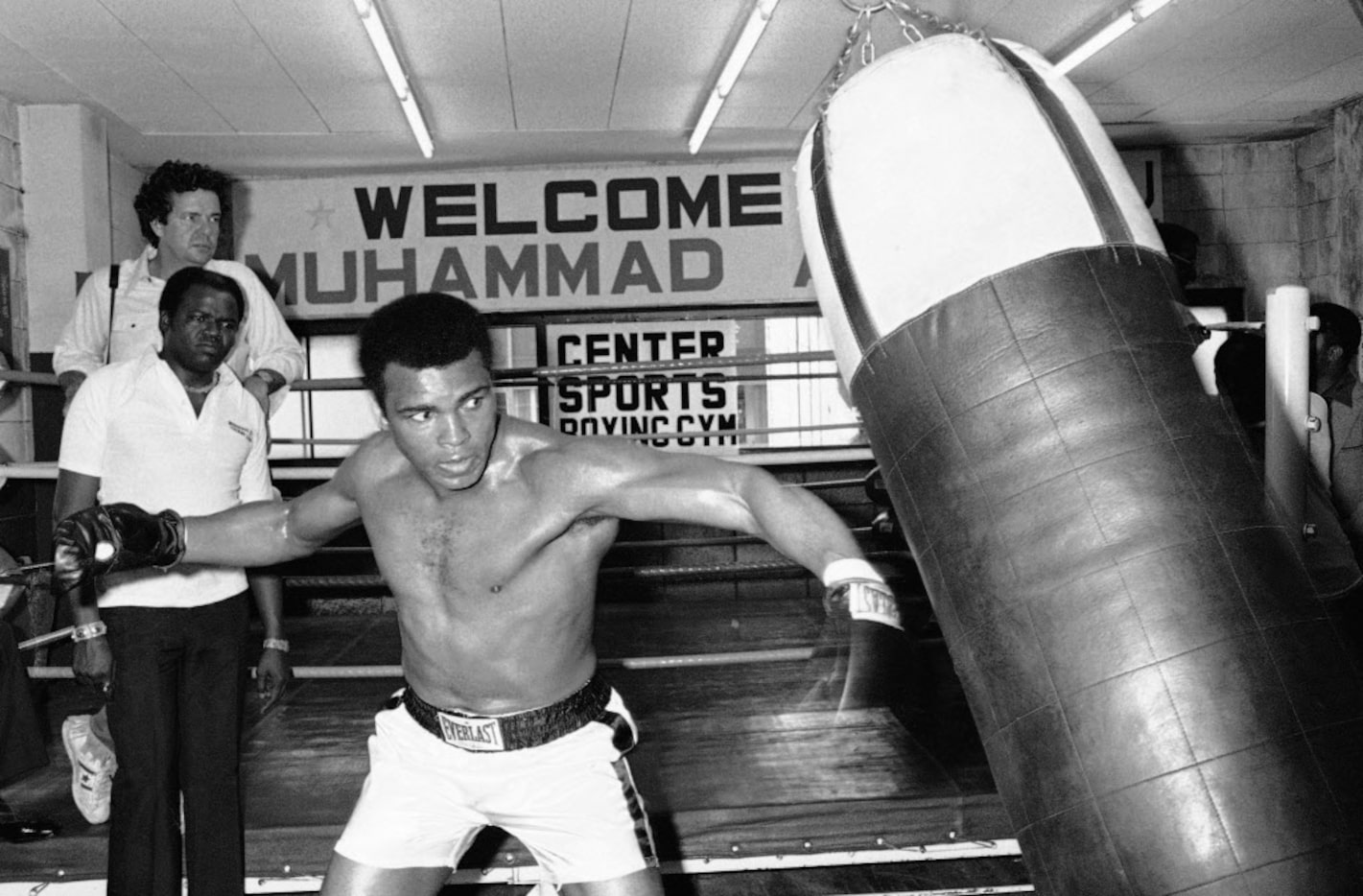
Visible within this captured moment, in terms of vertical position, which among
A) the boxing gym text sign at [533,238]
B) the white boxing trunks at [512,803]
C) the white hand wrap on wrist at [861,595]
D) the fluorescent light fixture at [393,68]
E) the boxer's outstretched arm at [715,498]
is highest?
the fluorescent light fixture at [393,68]

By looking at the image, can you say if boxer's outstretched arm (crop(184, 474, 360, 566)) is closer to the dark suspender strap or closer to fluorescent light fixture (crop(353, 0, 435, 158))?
the dark suspender strap

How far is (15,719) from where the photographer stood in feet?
11.0

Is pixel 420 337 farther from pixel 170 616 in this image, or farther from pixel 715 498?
pixel 170 616

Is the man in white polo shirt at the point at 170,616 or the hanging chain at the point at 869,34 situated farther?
the man in white polo shirt at the point at 170,616

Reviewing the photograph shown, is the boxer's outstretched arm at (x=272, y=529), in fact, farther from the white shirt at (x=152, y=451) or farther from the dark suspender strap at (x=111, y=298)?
the dark suspender strap at (x=111, y=298)

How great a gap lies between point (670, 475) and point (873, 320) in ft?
1.68

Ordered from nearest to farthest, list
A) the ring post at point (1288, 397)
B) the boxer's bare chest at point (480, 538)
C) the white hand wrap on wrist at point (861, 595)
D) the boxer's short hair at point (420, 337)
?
the white hand wrap on wrist at point (861, 595), the boxer's short hair at point (420, 337), the boxer's bare chest at point (480, 538), the ring post at point (1288, 397)

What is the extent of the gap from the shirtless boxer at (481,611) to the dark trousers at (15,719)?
4.59ft

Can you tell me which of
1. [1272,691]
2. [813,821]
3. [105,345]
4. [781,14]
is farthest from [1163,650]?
[781,14]

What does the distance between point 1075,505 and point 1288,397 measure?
130 centimetres

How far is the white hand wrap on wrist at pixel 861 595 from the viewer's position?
151 centimetres

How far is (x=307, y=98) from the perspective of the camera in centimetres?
687

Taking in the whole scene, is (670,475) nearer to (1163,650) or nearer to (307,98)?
(1163,650)

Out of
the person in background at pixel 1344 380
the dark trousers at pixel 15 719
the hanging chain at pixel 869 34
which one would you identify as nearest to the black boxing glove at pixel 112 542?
the dark trousers at pixel 15 719
